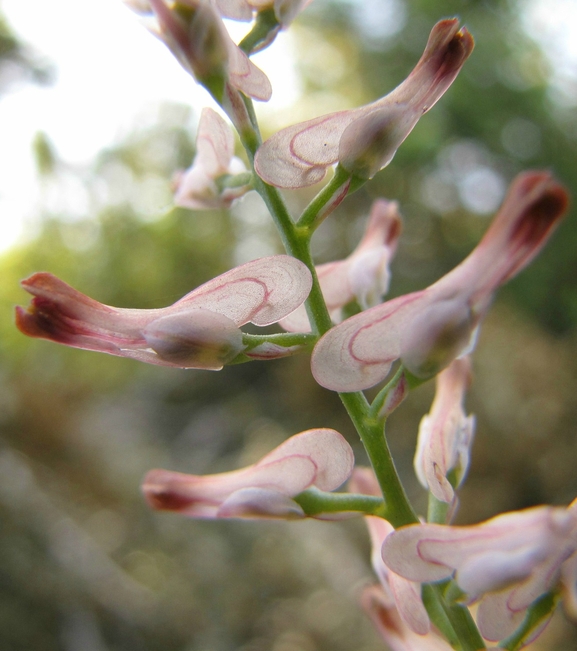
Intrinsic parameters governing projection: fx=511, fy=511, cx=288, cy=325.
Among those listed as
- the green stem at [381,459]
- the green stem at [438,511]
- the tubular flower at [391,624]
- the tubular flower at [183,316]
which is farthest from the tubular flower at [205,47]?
the tubular flower at [391,624]

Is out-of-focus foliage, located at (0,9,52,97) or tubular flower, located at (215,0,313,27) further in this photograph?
out-of-focus foliage, located at (0,9,52,97)

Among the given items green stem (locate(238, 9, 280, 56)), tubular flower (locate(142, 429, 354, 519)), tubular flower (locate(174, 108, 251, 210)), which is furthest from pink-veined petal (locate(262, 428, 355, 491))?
green stem (locate(238, 9, 280, 56))

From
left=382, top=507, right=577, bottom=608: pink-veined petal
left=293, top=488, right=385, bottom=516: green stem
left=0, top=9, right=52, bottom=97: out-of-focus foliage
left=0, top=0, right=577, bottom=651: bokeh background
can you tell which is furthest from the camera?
left=0, top=9, right=52, bottom=97: out-of-focus foliage

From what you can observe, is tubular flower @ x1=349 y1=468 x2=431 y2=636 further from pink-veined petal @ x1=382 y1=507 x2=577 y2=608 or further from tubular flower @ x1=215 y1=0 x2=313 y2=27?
tubular flower @ x1=215 y1=0 x2=313 y2=27

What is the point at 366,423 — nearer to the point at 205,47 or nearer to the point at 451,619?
the point at 451,619

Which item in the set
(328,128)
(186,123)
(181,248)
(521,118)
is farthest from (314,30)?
(328,128)

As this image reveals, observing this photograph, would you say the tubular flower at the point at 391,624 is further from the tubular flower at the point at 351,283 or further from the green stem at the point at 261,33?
the green stem at the point at 261,33
